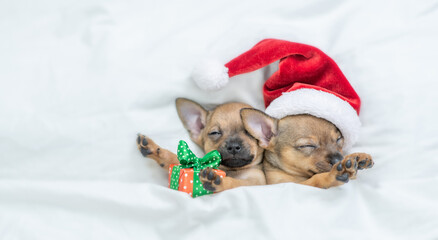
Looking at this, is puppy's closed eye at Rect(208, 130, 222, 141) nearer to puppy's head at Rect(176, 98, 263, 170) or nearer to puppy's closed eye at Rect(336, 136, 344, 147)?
puppy's head at Rect(176, 98, 263, 170)

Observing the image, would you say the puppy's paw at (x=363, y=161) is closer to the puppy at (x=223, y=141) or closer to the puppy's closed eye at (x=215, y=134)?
the puppy at (x=223, y=141)

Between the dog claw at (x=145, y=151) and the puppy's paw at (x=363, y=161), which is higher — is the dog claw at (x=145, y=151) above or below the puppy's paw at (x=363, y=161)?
above

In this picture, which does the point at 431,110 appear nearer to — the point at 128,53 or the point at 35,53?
the point at 128,53

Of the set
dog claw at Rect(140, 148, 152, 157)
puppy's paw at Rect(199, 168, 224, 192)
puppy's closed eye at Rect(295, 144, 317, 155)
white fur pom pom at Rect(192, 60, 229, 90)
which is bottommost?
puppy's closed eye at Rect(295, 144, 317, 155)

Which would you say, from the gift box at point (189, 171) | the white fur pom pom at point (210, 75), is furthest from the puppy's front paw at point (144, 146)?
the white fur pom pom at point (210, 75)

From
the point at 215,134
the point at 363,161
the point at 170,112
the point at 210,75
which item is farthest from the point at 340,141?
the point at 170,112

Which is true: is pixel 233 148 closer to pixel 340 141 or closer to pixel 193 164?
pixel 193 164

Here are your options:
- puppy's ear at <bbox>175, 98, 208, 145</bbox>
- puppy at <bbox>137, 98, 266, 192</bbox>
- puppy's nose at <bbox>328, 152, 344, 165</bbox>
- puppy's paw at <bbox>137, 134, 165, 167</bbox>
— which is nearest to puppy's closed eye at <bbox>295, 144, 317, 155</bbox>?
puppy's nose at <bbox>328, 152, 344, 165</bbox>
